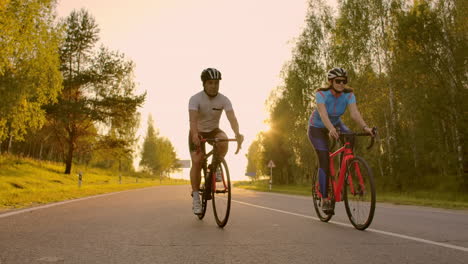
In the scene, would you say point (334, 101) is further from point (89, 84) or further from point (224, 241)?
point (89, 84)

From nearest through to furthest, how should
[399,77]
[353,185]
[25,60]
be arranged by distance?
[353,185]
[25,60]
[399,77]

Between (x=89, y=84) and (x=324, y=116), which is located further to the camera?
(x=89, y=84)

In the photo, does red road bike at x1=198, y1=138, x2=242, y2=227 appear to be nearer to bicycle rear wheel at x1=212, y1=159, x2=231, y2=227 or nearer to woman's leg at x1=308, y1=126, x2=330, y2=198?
bicycle rear wheel at x1=212, y1=159, x2=231, y2=227

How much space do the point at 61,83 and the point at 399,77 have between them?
21.5 meters

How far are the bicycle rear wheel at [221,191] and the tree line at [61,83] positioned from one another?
57.3 ft

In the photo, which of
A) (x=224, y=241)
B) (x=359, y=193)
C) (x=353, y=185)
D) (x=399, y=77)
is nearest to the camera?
(x=224, y=241)

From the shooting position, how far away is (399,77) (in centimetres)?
2417

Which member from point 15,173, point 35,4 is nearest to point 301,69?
point 35,4

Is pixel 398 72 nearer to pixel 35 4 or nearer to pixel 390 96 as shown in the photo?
pixel 390 96

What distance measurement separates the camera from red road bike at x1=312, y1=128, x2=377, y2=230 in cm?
507

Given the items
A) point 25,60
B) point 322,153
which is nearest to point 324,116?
point 322,153

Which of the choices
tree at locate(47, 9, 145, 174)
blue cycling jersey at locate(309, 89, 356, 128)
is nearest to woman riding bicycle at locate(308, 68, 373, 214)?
blue cycling jersey at locate(309, 89, 356, 128)

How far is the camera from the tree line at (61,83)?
20.6m

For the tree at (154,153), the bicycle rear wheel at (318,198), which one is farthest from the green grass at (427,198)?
the tree at (154,153)
